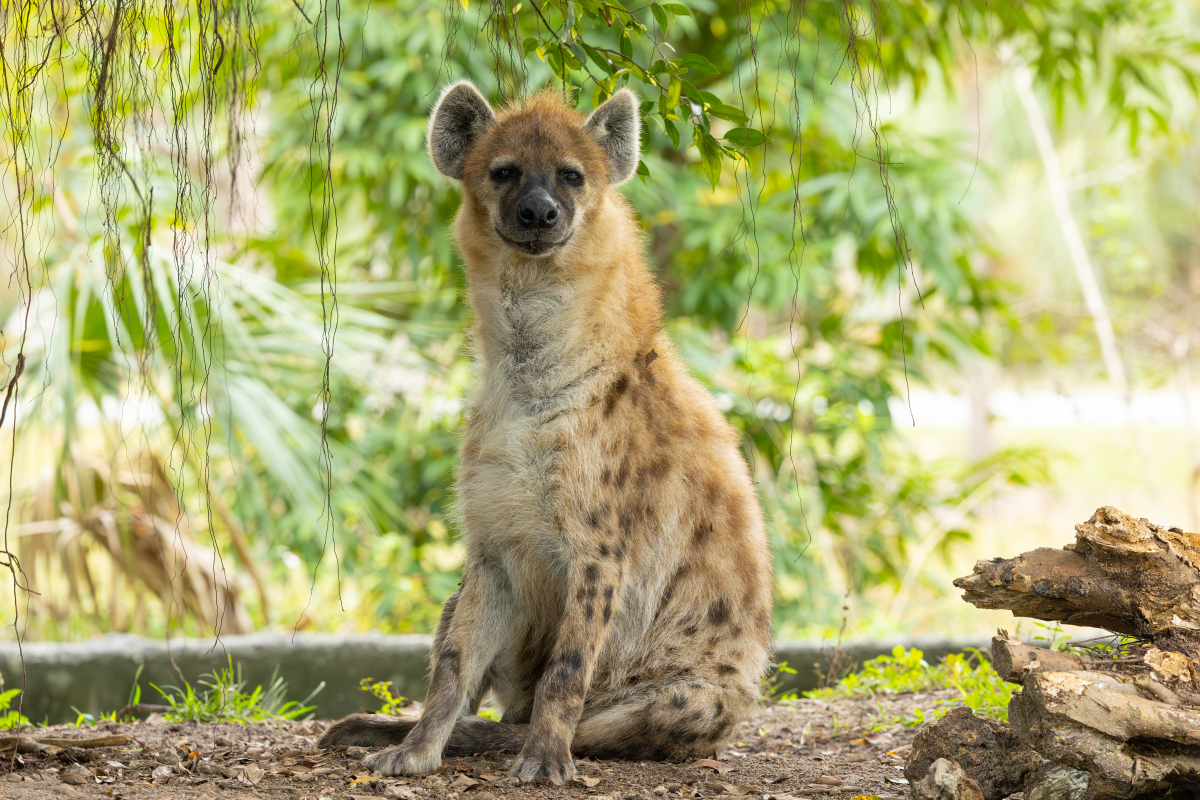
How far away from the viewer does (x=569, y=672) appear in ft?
Answer: 10.9

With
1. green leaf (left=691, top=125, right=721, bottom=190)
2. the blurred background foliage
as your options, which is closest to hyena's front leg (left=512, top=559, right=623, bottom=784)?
green leaf (left=691, top=125, right=721, bottom=190)

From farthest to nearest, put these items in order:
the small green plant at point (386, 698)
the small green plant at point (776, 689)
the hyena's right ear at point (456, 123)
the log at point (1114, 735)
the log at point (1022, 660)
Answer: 1. the small green plant at point (776, 689)
2. the small green plant at point (386, 698)
3. the hyena's right ear at point (456, 123)
4. the log at point (1022, 660)
5. the log at point (1114, 735)

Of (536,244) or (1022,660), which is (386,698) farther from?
(1022,660)

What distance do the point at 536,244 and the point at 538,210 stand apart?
140mm

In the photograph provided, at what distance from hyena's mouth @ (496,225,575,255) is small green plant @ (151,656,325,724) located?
2.07m

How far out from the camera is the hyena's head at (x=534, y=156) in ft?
11.8

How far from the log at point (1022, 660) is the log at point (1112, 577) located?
0.53 ft

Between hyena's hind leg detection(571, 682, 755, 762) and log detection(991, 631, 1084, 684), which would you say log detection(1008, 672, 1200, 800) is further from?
hyena's hind leg detection(571, 682, 755, 762)

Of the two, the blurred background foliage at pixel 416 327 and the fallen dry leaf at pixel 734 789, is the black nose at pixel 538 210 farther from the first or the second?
the blurred background foliage at pixel 416 327

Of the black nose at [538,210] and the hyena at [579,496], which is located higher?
the black nose at [538,210]

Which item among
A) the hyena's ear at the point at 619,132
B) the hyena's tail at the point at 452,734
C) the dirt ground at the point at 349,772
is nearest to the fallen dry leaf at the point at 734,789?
the dirt ground at the point at 349,772

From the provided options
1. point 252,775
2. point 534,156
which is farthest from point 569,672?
point 534,156

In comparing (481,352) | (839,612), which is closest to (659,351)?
(481,352)

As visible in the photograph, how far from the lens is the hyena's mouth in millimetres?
3600
